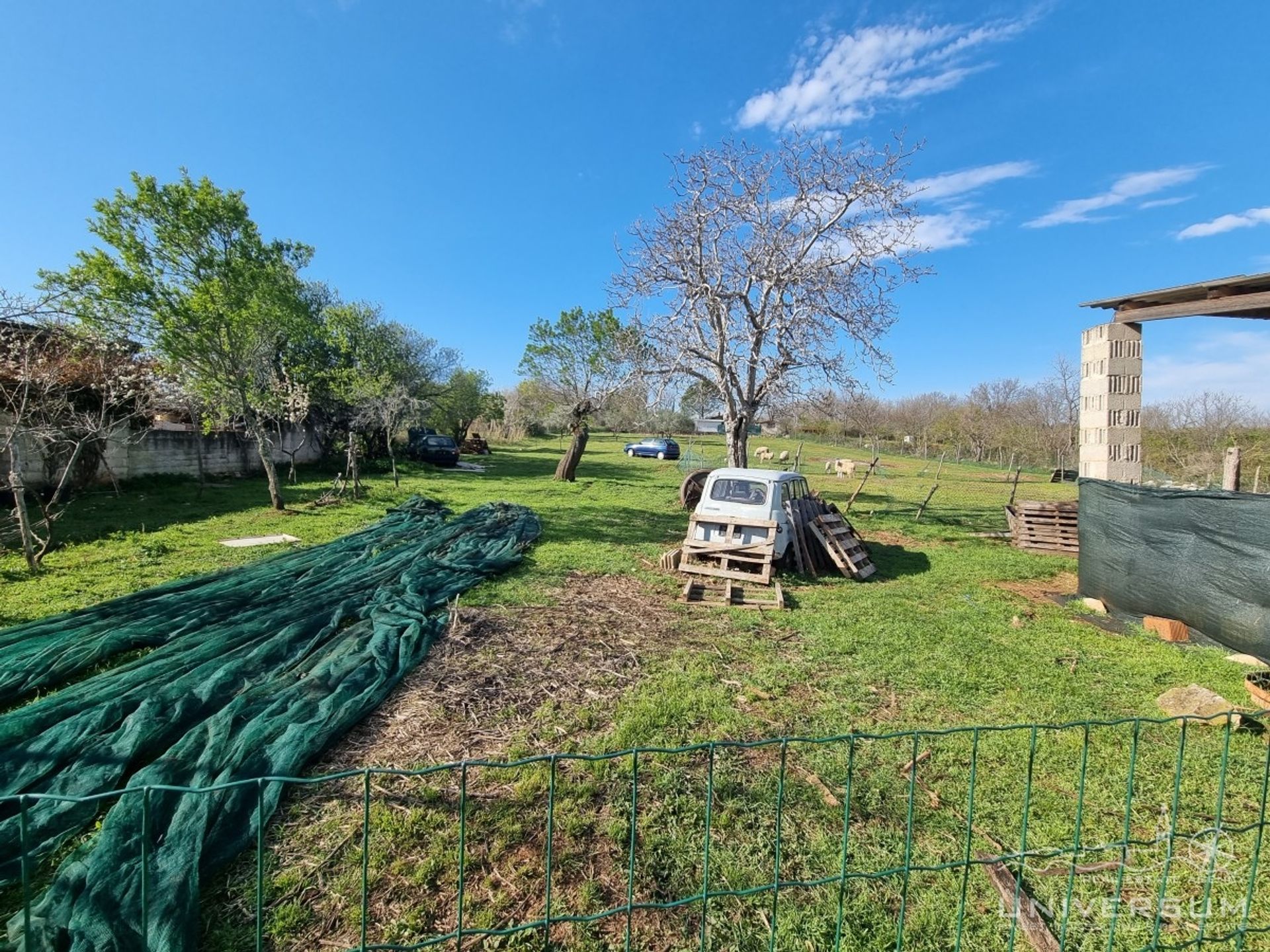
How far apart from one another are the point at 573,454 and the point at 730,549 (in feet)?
44.6

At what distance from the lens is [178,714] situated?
3.84 metres

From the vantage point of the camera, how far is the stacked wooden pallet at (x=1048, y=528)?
36.5 feet

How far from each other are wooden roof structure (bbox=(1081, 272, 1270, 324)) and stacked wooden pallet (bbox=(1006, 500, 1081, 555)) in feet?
15.6

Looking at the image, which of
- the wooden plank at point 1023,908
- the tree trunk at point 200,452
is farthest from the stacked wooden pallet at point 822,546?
the tree trunk at point 200,452

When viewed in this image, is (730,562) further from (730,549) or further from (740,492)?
(740,492)

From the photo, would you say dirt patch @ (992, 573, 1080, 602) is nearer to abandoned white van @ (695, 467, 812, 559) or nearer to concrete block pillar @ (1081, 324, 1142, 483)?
concrete block pillar @ (1081, 324, 1142, 483)

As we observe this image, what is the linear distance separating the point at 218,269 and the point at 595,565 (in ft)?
36.1

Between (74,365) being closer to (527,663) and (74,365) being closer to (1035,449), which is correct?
(527,663)

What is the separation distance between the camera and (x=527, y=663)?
17.4ft

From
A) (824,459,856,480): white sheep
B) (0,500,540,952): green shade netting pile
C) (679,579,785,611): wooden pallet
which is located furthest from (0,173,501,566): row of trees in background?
(824,459,856,480): white sheep

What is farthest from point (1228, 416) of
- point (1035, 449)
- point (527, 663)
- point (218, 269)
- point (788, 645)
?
point (218, 269)

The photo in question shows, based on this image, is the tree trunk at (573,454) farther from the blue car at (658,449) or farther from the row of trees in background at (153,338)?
the blue car at (658,449)

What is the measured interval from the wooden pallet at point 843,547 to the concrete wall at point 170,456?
1464cm

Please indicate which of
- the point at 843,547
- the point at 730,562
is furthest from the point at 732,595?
the point at 843,547
